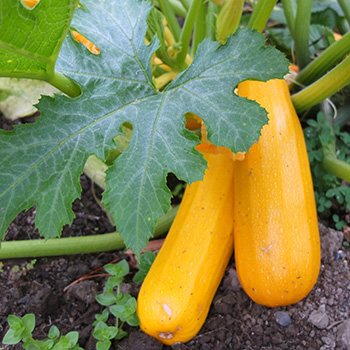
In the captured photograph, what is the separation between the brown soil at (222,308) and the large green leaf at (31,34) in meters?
0.47

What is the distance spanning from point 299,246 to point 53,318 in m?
0.85

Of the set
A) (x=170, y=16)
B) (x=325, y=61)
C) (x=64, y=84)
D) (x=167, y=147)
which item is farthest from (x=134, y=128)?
(x=325, y=61)

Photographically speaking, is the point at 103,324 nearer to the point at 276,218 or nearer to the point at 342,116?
the point at 276,218

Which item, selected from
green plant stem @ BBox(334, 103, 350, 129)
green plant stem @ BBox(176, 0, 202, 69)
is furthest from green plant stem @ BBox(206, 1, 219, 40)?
green plant stem @ BBox(334, 103, 350, 129)

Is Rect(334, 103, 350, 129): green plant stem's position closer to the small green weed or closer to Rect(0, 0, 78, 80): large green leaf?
the small green weed

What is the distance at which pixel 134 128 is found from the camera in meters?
1.14

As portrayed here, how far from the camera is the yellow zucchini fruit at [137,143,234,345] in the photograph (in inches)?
52.4

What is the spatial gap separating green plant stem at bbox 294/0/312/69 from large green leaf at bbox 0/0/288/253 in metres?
0.60

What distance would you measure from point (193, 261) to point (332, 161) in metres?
0.63

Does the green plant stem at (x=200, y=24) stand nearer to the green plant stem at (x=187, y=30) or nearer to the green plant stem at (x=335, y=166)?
the green plant stem at (x=187, y=30)

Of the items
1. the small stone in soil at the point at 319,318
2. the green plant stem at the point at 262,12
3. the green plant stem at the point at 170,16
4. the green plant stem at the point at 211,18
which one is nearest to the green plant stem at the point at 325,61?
the green plant stem at the point at 262,12

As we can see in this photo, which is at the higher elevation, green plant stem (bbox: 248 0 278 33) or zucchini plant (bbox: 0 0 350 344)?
green plant stem (bbox: 248 0 278 33)

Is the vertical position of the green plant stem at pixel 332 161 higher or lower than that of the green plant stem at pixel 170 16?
lower

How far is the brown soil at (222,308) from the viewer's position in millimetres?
1351
